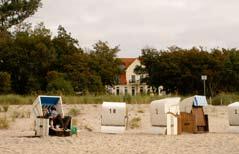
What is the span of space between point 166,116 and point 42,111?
12.7 ft

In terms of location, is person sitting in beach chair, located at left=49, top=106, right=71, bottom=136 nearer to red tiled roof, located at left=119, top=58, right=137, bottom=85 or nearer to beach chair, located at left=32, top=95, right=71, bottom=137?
beach chair, located at left=32, top=95, right=71, bottom=137

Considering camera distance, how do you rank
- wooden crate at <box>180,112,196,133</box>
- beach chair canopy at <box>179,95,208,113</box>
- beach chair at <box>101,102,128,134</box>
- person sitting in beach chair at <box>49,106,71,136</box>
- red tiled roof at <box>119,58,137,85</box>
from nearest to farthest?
person sitting in beach chair at <box>49,106,71,136</box> < wooden crate at <box>180,112,196,133</box> < beach chair at <box>101,102,128,134</box> < beach chair canopy at <box>179,95,208,113</box> < red tiled roof at <box>119,58,137,85</box>

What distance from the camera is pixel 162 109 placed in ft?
62.2

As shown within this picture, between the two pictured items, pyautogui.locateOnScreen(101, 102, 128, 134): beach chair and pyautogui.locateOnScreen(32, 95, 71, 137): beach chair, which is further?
pyautogui.locateOnScreen(101, 102, 128, 134): beach chair

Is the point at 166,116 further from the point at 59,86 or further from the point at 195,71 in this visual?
the point at 195,71

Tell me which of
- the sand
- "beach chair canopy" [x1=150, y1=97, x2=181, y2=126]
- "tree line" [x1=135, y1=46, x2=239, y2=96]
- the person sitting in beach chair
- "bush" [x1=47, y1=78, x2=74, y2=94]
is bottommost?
the sand

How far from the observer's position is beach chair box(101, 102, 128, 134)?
1998 cm

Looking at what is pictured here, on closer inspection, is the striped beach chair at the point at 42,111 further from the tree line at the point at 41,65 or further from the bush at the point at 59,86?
the tree line at the point at 41,65

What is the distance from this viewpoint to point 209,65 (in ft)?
206

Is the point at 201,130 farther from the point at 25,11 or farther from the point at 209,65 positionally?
the point at 25,11

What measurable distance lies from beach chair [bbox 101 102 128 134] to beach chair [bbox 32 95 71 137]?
65.4 inches

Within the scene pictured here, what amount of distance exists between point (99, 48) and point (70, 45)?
626 inches

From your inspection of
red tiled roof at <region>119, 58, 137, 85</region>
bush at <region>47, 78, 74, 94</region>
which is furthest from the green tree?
red tiled roof at <region>119, 58, 137, 85</region>

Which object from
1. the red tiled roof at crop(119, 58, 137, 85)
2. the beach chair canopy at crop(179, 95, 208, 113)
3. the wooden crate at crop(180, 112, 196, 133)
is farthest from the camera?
the red tiled roof at crop(119, 58, 137, 85)
